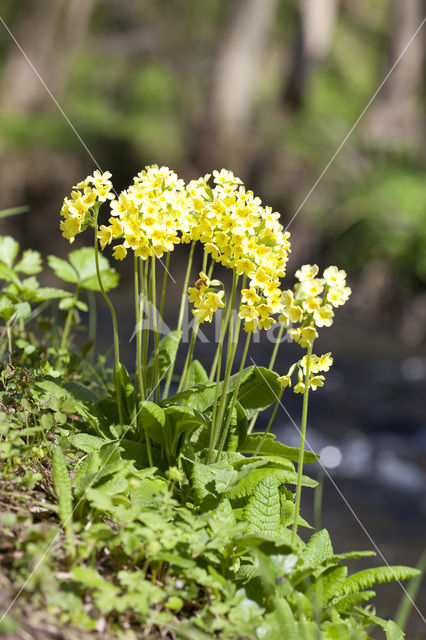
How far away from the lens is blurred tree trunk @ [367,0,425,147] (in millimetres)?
8969

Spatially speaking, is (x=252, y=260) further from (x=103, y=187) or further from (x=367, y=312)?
(x=367, y=312)

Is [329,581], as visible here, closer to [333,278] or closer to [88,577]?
[88,577]

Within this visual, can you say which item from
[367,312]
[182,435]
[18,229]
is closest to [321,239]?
[367,312]

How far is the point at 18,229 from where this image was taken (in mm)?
7176

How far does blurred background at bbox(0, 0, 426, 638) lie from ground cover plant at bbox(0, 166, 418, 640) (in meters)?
1.07

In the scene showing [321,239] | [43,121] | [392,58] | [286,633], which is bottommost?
[286,633]

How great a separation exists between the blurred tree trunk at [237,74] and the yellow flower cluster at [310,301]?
7.00m

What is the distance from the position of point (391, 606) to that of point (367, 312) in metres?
4.20

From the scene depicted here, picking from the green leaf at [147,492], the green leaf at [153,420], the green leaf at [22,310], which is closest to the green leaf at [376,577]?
the green leaf at [147,492]

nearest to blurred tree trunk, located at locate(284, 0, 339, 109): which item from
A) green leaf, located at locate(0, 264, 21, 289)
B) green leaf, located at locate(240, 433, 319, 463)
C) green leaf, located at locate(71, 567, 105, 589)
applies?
green leaf, located at locate(0, 264, 21, 289)

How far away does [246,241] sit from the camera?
1.39 metres

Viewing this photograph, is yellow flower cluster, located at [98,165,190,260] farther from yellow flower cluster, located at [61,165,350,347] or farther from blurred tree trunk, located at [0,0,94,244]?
blurred tree trunk, located at [0,0,94,244]

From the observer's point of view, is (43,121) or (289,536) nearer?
(289,536)

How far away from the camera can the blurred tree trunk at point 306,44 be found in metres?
10.2
